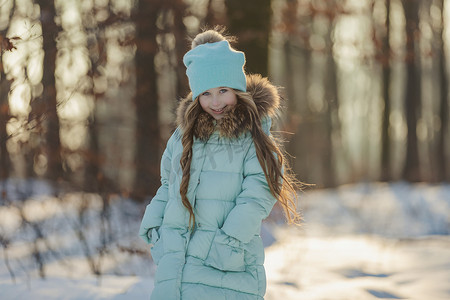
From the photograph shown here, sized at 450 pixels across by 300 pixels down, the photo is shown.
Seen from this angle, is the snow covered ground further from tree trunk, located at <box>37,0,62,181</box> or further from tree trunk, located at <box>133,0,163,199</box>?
tree trunk, located at <box>37,0,62,181</box>

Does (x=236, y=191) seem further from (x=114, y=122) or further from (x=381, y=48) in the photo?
(x=381, y=48)

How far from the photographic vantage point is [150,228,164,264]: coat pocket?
3.09m

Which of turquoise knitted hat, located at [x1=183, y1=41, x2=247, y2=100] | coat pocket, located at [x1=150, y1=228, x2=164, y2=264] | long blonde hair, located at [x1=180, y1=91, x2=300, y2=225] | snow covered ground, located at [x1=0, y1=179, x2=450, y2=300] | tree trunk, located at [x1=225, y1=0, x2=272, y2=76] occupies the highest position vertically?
tree trunk, located at [x1=225, y1=0, x2=272, y2=76]

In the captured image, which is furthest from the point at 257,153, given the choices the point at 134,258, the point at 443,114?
the point at 443,114

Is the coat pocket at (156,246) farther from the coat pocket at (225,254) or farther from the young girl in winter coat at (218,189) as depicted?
the coat pocket at (225,254)

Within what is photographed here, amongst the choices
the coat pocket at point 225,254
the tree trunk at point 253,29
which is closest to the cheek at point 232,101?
the coat pocket at point 225,254

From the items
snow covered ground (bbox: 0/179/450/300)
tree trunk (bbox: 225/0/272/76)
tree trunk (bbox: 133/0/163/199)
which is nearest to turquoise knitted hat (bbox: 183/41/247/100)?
snow covered ground (bbox: 0/179/450/300)

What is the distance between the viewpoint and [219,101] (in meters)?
3.17

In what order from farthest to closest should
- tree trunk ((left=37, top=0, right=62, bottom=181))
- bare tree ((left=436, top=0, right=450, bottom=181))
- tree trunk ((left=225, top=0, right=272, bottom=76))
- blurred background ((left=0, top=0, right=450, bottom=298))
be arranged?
bare tree ((left=436, top=0, right=450, bottom=181)) < tree trunk ((left=225, top=0, right=272, bottom=76)) < tree trunk ((left=37, top=0, right=62, bottom=181)) < blurred background ((left=0, top=0, right=450, bottom=298))

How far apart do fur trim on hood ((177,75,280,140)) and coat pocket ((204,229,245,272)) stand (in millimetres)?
574

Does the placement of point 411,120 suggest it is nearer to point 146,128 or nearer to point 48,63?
point 146,128

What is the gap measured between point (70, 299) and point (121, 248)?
126 centimetres

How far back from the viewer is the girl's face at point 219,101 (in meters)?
3.18

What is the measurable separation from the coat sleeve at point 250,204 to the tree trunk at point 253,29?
411 centimetres
